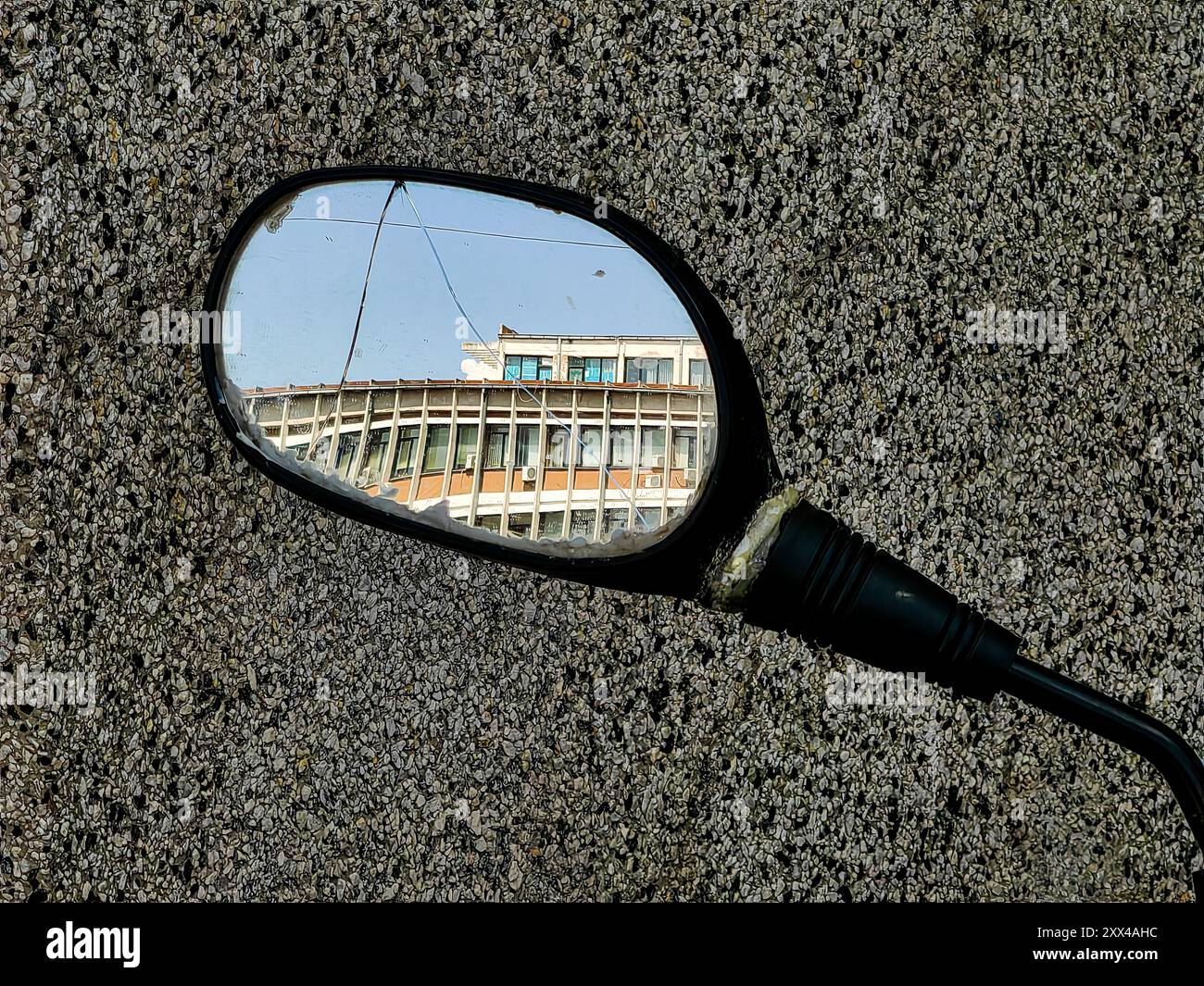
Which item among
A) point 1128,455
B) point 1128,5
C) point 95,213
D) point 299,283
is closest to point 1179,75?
point 1128,5

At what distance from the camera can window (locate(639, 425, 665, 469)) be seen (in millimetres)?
449

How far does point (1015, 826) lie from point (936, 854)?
0.08m

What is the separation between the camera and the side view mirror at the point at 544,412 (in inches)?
16.1

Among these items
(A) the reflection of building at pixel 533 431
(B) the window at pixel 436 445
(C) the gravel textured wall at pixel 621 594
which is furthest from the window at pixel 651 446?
(C) the gravel textured wall at pixel 621 594

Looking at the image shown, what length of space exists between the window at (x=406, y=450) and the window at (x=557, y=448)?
3.1 inches

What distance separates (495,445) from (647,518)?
107 millimetres

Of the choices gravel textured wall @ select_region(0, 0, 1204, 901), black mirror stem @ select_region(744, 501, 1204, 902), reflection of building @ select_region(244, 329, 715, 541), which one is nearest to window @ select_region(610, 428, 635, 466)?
reflection of building @ select_region(244, 329, 715, 541)

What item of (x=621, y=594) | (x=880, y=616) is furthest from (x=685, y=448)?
(x=621, y=594)

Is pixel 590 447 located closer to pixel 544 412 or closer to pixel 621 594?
pixel 544 412

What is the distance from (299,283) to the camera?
0.52 metres

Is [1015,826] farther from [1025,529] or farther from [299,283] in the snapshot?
[299,283]

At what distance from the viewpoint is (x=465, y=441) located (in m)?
0.49

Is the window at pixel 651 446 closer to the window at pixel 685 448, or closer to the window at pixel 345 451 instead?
the window at pixel 685 448

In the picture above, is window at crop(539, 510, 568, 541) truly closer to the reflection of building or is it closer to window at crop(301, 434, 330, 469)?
the reflection of building
